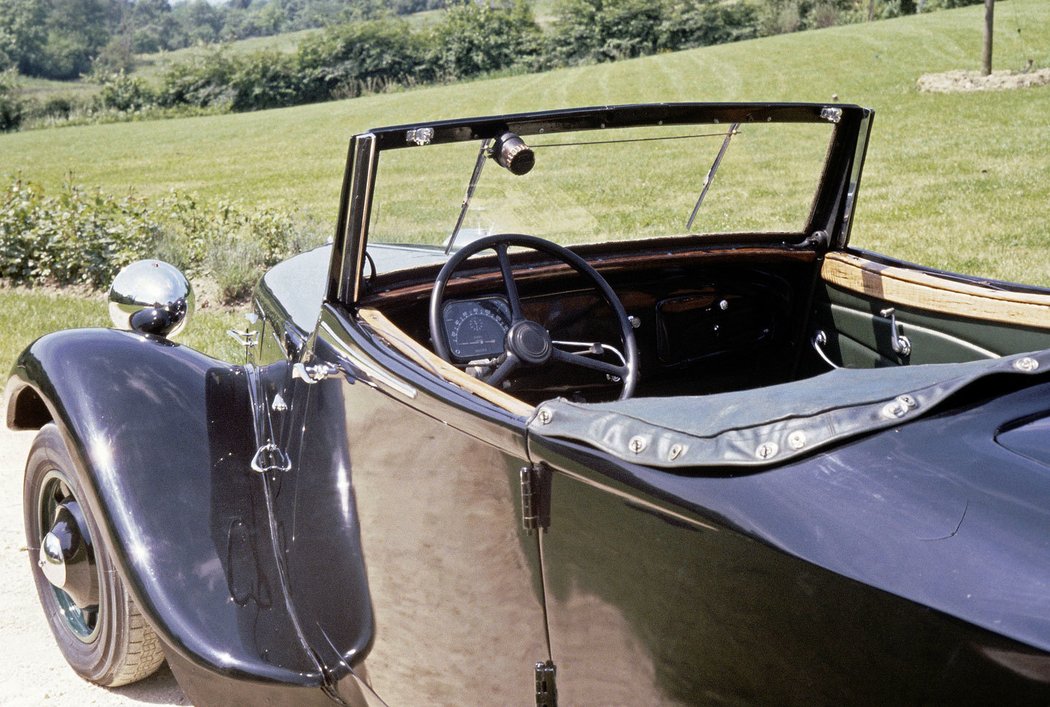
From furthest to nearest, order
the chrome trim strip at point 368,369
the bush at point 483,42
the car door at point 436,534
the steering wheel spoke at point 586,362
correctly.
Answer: the bush at point 483,42, the steering wheel spoke at point 586,362, the chrome trim strip at point 368,369, the car door at point 436,534

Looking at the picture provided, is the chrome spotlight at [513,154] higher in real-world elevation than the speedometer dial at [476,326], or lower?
higher

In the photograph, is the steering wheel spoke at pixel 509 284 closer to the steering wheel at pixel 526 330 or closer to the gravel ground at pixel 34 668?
the steering wheel at pixel 526 330

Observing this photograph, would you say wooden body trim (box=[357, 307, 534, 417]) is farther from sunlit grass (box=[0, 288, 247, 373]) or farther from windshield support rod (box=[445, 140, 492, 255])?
A: sunlit grass (box=[0, 288, 247, 373])

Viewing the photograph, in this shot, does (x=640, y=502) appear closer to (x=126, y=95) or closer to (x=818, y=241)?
(x=818, y=241)

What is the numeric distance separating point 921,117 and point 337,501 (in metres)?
15.3

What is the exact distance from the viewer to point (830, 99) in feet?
35.5

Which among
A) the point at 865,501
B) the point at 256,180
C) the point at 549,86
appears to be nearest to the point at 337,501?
the point at 865,501

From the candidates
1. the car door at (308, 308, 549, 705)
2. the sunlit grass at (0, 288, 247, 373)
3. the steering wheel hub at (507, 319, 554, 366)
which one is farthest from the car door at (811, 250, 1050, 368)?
the sunlit grass at (0, 288, 247, 373)

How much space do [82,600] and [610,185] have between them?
1.83 m

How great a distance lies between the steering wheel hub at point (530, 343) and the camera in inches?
97.8

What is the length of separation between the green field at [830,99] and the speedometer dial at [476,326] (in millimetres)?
4310

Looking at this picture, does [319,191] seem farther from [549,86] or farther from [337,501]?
[337,501]

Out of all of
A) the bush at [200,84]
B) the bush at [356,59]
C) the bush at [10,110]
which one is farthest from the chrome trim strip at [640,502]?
the bush at [200,84]

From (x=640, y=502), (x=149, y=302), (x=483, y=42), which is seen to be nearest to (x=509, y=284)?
(x=149, y=302)
